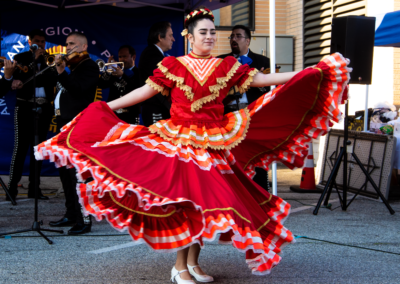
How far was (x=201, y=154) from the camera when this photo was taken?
323cm

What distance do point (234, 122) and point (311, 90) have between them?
0.61 meters

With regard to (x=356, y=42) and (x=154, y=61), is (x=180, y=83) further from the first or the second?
(x=356, y=42)

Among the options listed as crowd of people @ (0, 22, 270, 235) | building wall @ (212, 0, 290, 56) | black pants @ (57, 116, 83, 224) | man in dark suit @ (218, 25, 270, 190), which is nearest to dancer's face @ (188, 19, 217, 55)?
crowd of people @ (0, 22, 270, 235)

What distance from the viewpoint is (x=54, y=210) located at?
5934 millimetres

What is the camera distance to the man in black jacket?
15.8 feet

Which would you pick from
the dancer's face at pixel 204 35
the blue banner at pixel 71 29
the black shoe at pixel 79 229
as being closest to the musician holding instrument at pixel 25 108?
the blue banner at pixel 71 29

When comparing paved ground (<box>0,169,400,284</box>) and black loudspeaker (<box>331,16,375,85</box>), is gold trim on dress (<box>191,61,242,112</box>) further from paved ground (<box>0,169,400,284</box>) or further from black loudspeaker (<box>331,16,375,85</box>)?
black loudspeaker (<box>331,16,375,85</box>)

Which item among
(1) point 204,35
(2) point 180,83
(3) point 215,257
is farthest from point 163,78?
(3) point 215,257

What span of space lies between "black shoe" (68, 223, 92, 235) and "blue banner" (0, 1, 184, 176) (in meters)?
2.97

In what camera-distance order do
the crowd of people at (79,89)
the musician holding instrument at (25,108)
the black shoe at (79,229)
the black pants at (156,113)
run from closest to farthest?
the black shoe at (79,229)
the crowd of people at (79,89)
the black pants at (156,113)
the musician holding instrument at (25,108)

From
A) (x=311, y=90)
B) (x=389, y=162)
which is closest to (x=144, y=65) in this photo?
→ (x=311, y=90)

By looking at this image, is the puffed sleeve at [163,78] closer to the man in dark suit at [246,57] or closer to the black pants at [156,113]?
the black pants at [156,113]

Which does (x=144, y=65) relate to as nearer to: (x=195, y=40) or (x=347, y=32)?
(x=195, y=40)

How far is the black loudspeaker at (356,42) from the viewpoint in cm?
591
